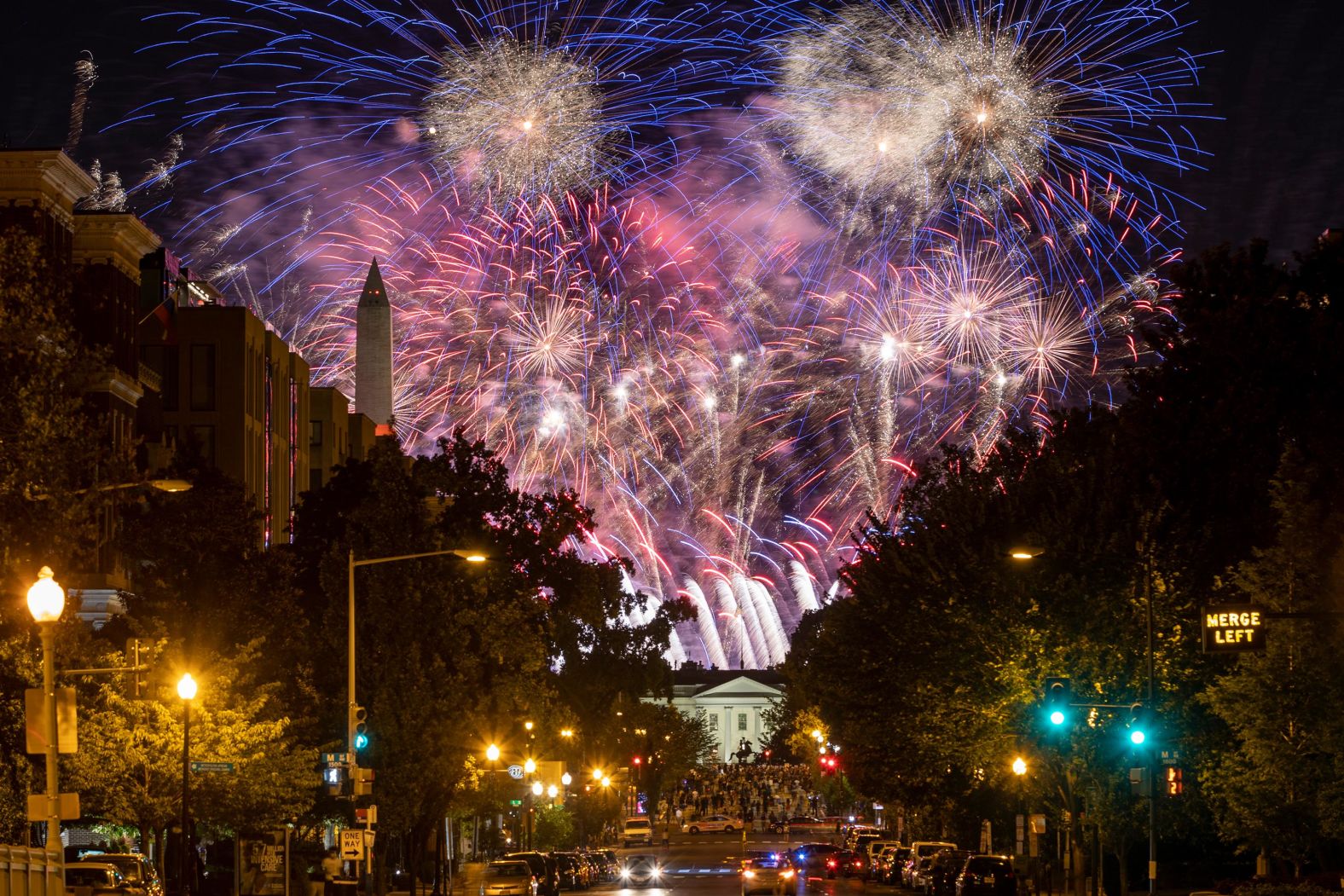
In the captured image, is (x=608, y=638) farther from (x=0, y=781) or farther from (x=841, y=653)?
(x=0, y=781)

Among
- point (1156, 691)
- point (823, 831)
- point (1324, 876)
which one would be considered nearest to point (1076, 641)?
point (1156, 691)

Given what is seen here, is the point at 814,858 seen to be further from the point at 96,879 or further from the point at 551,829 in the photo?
the point at 96,879

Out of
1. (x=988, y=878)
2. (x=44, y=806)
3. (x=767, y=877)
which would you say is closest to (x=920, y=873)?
(x=767, y=877)

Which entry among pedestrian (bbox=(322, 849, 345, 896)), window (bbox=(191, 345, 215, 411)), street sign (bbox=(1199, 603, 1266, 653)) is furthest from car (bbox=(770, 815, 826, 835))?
street sign (bbox=(1199, 603, 1266, 653))

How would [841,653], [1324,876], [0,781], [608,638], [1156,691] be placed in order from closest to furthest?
[0,781]
[1324,876]
[1156,691]
[841,653]
[608,638]

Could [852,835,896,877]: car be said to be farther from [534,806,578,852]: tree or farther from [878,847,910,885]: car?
[534,806,578,852]: tree

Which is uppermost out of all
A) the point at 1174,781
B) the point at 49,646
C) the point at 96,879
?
the point at 49,646
